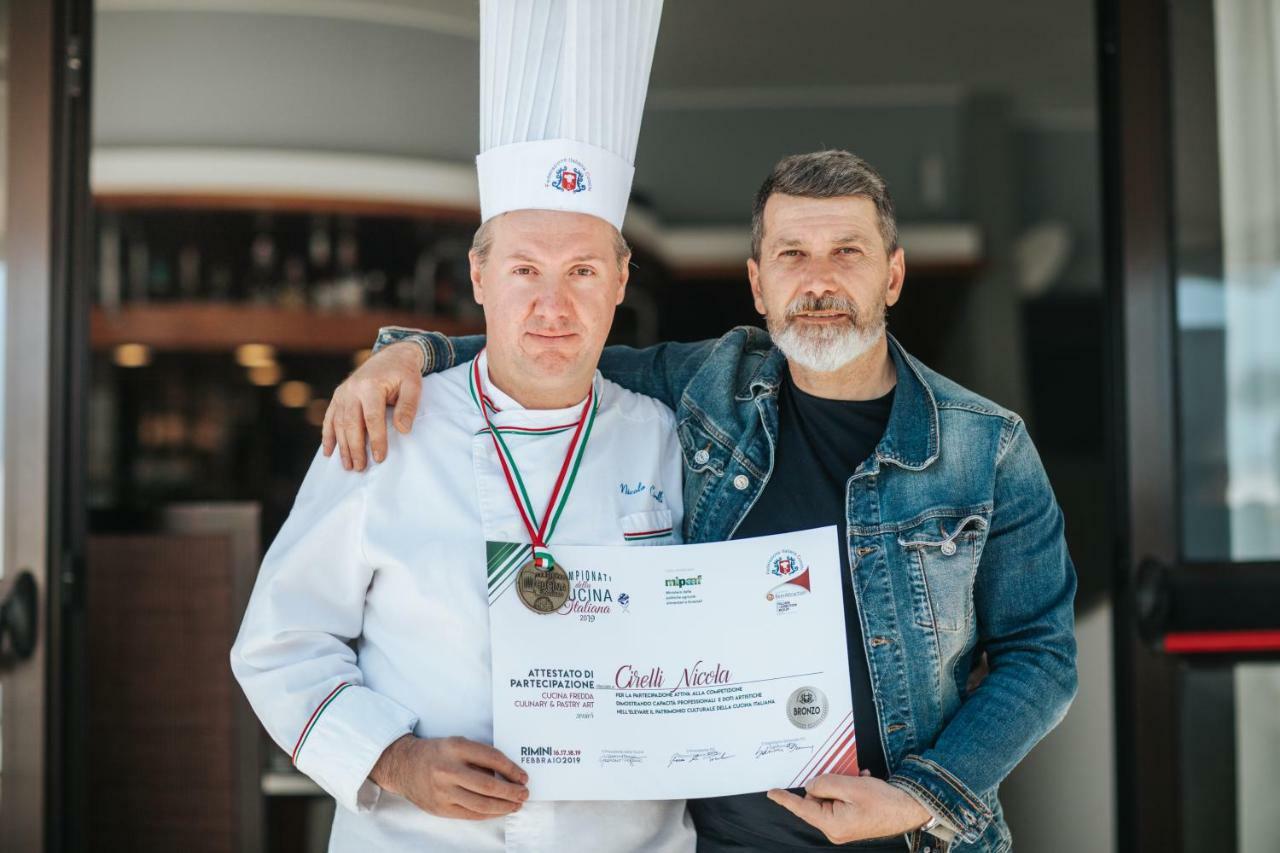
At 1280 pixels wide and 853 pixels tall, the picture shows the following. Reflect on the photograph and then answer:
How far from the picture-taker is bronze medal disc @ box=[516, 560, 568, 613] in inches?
62.0

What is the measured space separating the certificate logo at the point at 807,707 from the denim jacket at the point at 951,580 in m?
0.12

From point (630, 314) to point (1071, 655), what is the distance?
4.87 metres

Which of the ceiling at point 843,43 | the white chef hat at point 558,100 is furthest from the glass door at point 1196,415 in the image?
the ceiling at point 843,43

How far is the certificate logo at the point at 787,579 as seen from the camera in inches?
63.2

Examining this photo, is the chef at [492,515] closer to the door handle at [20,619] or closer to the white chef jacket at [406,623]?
the white chef jacket at [406,623]

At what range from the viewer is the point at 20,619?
2207 millimetres

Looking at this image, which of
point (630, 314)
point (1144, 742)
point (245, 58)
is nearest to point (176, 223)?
point (245, 58)

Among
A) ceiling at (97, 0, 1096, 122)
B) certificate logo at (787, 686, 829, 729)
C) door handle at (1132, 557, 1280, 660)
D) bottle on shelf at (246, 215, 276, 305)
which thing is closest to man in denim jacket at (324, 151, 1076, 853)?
certificate logo at (787, 686, 829, 729)

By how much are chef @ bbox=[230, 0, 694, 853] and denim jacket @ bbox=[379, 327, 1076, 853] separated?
0.75 ft

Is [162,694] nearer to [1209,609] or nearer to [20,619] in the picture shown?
[20,619]

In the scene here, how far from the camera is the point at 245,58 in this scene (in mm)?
5273

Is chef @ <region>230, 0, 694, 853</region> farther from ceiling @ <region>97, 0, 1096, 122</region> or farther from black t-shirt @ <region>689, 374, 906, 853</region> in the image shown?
ceiling @ <region>97, 0, 1096, 122</region>
